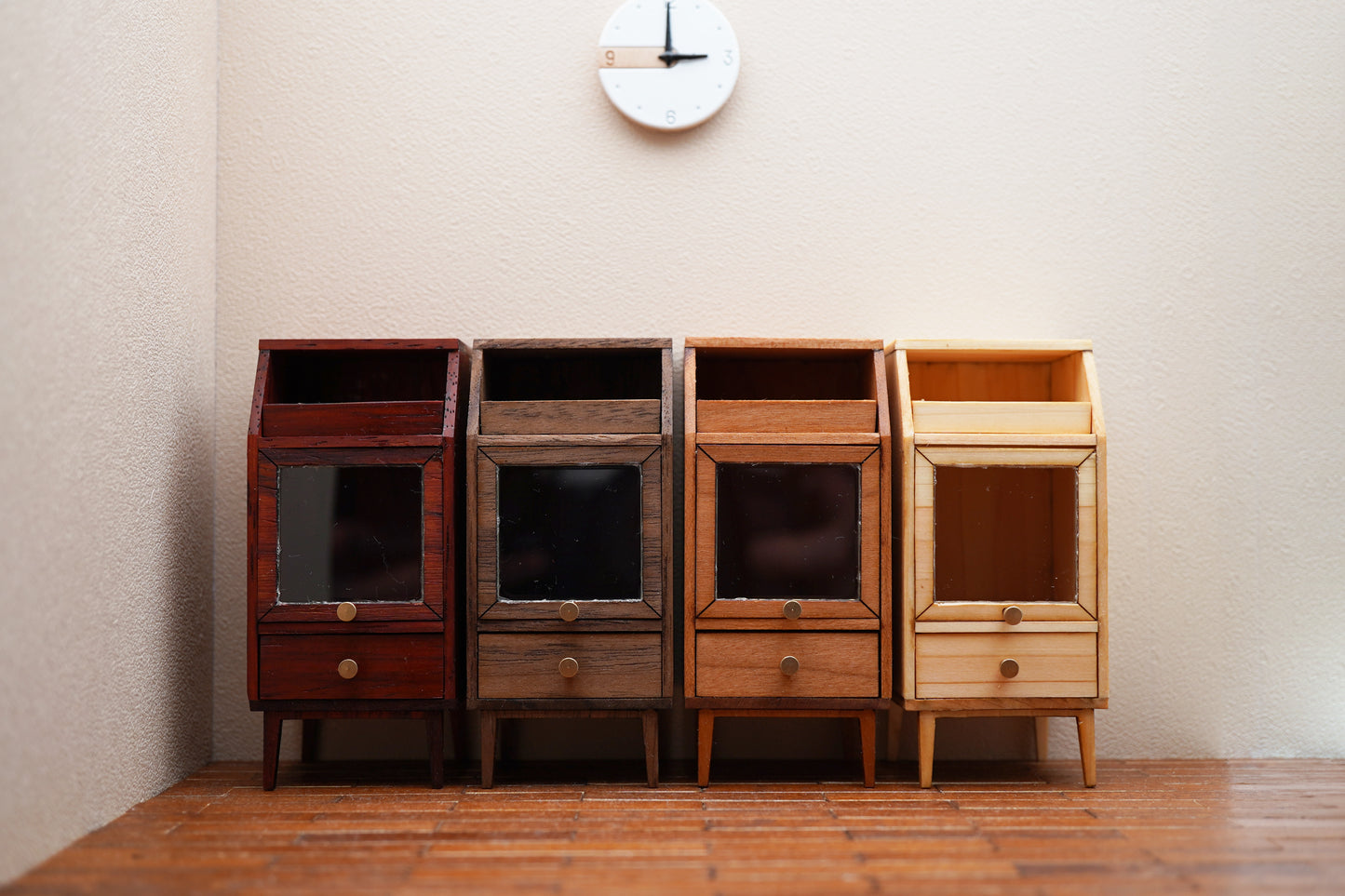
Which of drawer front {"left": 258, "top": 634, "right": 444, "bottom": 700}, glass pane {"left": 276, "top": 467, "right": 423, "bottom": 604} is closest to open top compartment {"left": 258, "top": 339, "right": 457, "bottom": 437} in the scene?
glass pane {"left": 276, "top": 467, "right": 423, "bottom": 604}

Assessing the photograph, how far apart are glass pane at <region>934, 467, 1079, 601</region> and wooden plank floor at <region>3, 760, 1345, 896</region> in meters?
0.50

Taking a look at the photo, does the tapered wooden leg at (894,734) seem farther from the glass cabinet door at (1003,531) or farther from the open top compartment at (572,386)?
the open top compartment at (572,386)

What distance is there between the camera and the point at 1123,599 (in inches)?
108

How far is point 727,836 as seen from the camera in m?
1.99

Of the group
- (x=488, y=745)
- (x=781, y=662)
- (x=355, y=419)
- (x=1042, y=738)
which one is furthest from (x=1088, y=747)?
(x=355, y=419)

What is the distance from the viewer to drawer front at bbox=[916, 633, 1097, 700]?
7.73 feet

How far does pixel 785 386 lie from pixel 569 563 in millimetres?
812

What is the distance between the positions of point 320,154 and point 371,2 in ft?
1.49

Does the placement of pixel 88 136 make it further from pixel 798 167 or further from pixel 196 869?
pixel 798 167

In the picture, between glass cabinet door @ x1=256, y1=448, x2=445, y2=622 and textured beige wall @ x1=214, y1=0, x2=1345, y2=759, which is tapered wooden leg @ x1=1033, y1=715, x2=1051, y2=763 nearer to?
textured beige wall @ x1=214, y1=0, x2=1345, y2=759

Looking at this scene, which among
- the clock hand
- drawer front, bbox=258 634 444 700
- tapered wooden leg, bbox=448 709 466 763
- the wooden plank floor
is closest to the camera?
the wooden plank floor

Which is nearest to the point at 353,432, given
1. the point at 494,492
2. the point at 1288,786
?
the point at 494,492

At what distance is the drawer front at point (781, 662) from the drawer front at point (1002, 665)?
139 mm

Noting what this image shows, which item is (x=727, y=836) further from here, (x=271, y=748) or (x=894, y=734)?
(x=271, y=748)
